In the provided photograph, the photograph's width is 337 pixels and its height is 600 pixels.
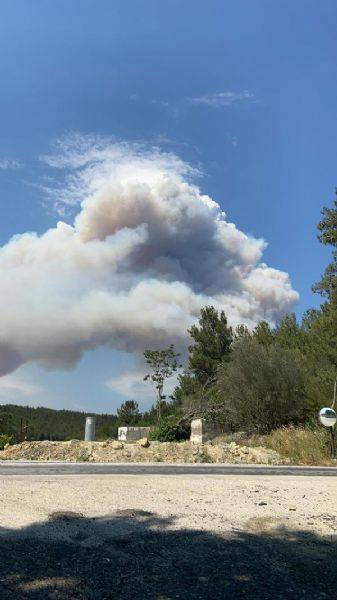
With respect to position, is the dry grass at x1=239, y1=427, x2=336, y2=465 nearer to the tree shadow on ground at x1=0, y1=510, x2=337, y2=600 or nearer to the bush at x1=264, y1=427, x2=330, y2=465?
the bush at x1=264, y1=427, x2=330, y2=465

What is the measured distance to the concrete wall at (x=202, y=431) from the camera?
28312mm

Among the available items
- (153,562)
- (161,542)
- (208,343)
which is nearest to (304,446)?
(161,542)

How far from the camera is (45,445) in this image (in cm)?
2295

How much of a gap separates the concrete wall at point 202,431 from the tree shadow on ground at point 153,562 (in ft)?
74.0

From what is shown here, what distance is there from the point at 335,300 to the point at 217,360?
63.4 feet

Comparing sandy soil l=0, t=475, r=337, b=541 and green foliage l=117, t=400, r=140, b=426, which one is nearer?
sandy soil l=0, t=475, r=337, b=541

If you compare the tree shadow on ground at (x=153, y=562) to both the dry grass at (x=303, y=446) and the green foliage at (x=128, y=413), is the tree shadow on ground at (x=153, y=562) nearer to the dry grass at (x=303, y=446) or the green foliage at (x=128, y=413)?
the dry grass at (x=303, y=446)

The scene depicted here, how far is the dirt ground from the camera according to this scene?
175 inches

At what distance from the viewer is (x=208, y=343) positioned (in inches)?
1876

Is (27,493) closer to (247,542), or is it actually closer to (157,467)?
(247,542)

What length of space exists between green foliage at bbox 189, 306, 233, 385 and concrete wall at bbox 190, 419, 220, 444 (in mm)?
15880

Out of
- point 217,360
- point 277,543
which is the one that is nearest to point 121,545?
point 277,543

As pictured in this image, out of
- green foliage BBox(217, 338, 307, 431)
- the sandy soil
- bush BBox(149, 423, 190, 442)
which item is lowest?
the sandy soil

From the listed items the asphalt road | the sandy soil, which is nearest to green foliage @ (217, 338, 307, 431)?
the asphalt road
